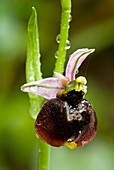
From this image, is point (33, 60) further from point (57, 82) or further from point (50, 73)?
point (50, 73)

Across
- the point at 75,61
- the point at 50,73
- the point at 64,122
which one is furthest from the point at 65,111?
the point at 50,73

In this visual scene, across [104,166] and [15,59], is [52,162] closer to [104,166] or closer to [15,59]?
[104,166]

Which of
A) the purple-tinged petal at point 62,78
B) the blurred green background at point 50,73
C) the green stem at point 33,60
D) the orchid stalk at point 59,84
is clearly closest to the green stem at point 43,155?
the orchid stalk at point 59,84

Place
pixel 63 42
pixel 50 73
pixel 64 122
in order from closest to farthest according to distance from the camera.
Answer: pixel 64 122 → pixel 63 42 → pixel 50 73

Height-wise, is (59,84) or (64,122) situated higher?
(59,84)

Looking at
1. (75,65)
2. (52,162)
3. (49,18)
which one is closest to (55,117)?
(75,65)

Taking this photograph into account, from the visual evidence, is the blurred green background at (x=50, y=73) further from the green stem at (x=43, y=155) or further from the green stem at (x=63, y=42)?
the green stem at (x=63, y=42)

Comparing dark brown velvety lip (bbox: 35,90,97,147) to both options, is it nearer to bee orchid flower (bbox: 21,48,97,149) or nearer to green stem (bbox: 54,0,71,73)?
bee orchid flower (bbox: 21,48,97,149)
